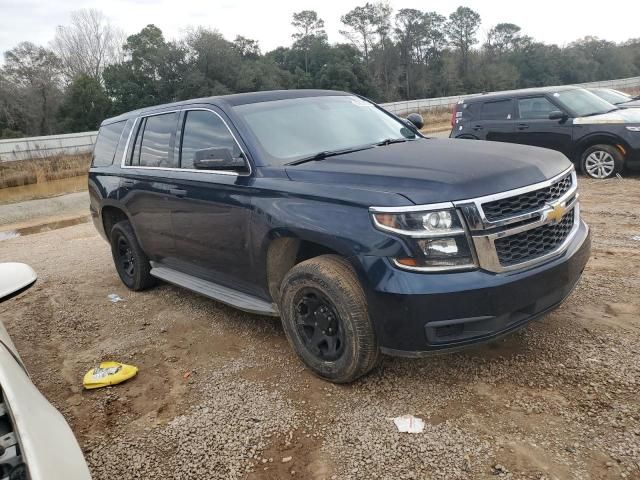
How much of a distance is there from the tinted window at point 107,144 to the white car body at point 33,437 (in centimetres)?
385

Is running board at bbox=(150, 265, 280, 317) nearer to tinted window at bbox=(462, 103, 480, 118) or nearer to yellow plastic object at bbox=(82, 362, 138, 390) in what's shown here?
yellow plastic object at bbox=(82, 362, 138, 390)

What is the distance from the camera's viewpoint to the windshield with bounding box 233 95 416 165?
3.79 m

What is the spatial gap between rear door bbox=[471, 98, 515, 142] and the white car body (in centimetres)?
963

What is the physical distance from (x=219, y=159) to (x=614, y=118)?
25.6 feet

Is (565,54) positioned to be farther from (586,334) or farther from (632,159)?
(586,334)

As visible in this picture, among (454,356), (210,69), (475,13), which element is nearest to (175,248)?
(454,356)

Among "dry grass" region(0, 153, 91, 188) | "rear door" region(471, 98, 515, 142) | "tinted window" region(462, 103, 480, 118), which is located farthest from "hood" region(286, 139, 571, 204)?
"dry grass" region(0, 153, 91, 188)

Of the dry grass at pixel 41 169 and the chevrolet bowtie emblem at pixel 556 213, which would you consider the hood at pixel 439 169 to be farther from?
the dry grass at pixel 41 169

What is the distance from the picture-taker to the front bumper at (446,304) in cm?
276

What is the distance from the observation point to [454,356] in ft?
11.6

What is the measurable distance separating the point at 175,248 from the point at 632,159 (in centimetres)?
786

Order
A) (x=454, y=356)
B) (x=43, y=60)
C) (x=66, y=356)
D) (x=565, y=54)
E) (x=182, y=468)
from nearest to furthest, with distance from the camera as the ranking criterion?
(x=182, y=468), (x=454, y=356), (x=66, y=356), (x=43, y=60), (x=565, y=54)

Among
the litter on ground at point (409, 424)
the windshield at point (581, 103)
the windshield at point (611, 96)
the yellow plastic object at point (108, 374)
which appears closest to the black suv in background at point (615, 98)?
the windshield at point (611, 96)

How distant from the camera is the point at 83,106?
37.7 metres
